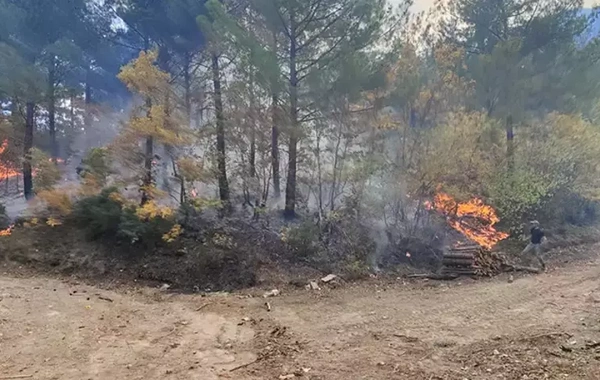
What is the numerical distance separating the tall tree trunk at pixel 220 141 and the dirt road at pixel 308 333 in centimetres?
332

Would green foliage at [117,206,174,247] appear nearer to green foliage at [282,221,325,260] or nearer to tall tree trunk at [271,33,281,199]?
green foliage at [282,221,325,260]

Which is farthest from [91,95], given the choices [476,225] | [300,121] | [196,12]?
[476,225]

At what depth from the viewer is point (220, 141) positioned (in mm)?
10492

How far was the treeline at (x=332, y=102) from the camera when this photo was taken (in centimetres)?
991

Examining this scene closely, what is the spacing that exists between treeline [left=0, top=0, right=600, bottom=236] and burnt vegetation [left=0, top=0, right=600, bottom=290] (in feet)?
0.16

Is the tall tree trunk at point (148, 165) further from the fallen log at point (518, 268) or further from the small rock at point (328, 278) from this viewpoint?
the fallen log at point (518, 268)

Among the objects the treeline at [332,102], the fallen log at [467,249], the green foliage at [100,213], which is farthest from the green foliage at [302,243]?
the green foliage at [100,213]

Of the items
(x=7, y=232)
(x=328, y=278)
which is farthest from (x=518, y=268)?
(x=7, y=232)

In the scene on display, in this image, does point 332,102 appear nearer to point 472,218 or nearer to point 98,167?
point 472,218

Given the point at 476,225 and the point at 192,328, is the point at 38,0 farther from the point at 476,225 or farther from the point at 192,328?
the point at 476,225

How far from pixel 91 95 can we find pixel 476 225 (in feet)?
52.6

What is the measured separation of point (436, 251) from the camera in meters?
10.8

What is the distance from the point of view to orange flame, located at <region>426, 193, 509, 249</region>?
420 inches

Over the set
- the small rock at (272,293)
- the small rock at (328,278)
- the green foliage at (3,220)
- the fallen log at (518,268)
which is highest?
the green foliage at (3,220)
